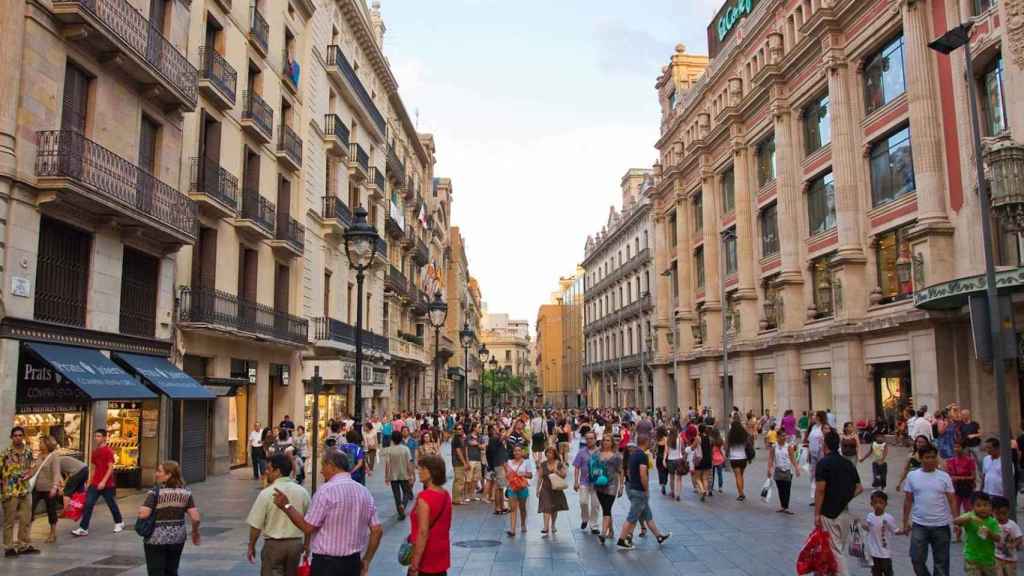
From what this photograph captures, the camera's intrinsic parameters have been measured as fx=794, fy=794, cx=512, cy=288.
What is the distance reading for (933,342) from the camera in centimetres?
2452

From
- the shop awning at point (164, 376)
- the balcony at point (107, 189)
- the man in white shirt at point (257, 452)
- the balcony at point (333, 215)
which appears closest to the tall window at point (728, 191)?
the balcony at point (333, 215)

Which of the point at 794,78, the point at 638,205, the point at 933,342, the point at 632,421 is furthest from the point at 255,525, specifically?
the point at 638,205

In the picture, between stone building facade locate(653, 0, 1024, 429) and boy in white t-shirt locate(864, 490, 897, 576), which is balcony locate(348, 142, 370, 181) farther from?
boy in white t-shirt locate(864, 490, 897, 576)

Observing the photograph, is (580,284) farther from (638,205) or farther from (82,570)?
(82,570)

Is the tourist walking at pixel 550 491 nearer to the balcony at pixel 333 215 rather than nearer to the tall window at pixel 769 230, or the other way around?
the balcony at pixel 333 215

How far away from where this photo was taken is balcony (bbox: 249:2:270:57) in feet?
79.8

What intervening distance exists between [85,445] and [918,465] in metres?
15.4

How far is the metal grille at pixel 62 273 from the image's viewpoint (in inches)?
588

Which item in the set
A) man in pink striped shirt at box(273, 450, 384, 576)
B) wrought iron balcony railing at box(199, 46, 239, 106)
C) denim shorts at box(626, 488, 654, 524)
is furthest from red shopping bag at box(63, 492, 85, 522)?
wrought iron balcony railing at box(199, 46, 239, 106)

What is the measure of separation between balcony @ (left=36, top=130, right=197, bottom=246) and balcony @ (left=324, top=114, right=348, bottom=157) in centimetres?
1240

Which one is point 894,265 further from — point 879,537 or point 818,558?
point 818,558

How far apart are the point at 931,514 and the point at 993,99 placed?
18.6 meters

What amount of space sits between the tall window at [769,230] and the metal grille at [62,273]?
1233 inches

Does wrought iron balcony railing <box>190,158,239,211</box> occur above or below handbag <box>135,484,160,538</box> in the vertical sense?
above
